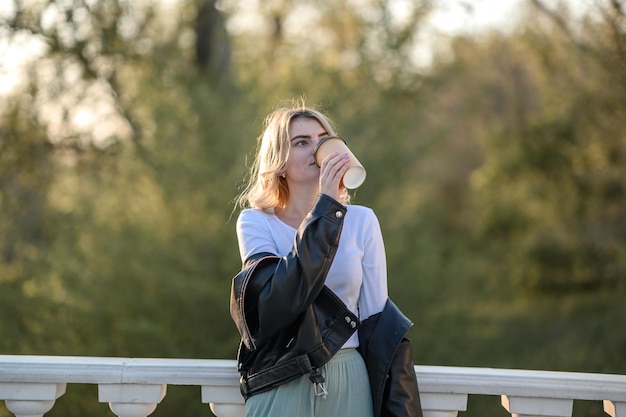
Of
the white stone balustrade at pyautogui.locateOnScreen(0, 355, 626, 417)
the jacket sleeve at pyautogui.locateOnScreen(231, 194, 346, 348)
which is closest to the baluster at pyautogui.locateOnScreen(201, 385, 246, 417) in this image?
the white stone balustrade at pyautogui.locateOnScreen(0, 355, 626, 417)

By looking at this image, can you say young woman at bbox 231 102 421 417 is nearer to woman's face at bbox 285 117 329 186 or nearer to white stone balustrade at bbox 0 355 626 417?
woman's face at bbox 285 117 329 186

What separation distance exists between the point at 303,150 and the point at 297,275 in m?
0.54

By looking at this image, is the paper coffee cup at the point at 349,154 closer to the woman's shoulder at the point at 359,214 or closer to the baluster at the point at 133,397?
the woman's shoulder at the point at 359,214

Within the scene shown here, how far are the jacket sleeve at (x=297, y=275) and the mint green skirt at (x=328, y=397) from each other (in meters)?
0.20

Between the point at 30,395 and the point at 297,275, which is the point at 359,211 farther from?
the point at 30,395

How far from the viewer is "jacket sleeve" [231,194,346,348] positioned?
1848 mm

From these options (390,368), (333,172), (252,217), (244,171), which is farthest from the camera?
(244,171)

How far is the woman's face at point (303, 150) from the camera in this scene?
224 cm

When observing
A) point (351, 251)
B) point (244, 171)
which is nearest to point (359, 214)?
point (351, 251)

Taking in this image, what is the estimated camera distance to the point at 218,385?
223cm

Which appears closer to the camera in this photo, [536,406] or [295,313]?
[295,313]

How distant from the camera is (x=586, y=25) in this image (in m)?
7.95

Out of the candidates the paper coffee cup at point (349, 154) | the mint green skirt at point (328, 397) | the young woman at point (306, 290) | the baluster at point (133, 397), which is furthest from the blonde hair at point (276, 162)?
the baluster at point (133, 397)

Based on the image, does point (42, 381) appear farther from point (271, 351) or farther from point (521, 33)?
point (521, 33)
